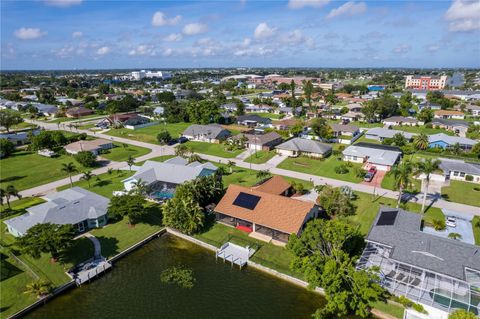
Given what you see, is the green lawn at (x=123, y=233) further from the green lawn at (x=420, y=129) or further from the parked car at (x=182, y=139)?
the green lawn at (x=420, y=129)

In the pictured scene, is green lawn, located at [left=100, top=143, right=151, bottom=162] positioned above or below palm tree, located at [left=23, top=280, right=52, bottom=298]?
above

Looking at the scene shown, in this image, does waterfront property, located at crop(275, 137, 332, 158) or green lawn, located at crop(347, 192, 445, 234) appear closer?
green lawn, located at crop(347, 192, 445, 234)

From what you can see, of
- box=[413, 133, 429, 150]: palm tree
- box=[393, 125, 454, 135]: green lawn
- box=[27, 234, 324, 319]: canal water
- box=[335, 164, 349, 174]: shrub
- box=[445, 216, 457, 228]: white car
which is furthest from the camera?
box=[393, 125, 454, 135]: green lawn

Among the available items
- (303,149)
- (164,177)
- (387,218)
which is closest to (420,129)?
(303,149)

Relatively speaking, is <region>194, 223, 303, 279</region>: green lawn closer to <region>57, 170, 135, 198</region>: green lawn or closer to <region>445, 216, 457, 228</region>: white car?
<region>57, 170, 135, 198</region>: green lawn

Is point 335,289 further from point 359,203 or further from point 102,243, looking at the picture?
point 102,243

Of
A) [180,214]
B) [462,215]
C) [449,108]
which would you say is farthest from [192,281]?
[449,108]

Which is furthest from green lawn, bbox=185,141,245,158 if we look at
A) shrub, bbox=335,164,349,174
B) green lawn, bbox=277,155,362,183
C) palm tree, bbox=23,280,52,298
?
palm tree, bbox=23,280,52,298
